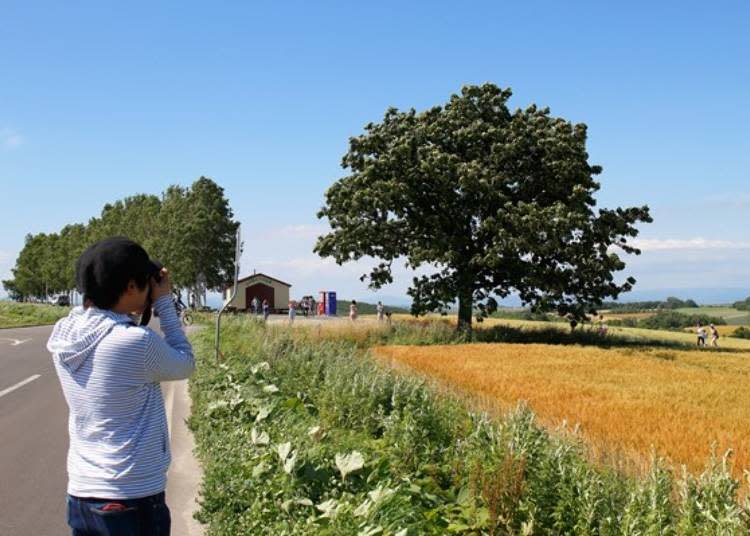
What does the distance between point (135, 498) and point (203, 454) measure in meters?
5.39

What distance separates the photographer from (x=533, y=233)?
29.2 metres

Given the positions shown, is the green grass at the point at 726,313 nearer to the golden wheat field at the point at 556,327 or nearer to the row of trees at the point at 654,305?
the row of trees at the point at 654,305

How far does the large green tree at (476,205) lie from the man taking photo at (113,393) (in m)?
27.3

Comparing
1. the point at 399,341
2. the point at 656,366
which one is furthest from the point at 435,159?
the point at 656,366

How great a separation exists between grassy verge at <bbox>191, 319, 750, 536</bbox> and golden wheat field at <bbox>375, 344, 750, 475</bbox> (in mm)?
700

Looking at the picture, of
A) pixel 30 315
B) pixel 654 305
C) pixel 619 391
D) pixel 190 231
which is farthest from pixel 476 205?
pixel 654 305

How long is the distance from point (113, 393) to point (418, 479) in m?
3.39

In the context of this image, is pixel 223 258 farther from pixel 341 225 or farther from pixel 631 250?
pixel 631 250

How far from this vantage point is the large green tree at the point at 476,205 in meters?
31.2

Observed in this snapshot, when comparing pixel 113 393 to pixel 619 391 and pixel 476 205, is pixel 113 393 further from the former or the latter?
pixel 476 205

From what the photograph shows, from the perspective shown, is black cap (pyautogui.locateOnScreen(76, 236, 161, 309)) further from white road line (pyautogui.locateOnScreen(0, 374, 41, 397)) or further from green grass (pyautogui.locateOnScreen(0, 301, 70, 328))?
green grass (pyautogui.locateOnScreen(0, 301, 70, 328))

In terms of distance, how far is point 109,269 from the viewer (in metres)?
3.30

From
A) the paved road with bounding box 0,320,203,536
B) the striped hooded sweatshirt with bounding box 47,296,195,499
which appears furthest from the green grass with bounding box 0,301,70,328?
the striped hooded sweatshirt with bounding box 47,296,195,499

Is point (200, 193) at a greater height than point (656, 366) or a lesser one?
greater
